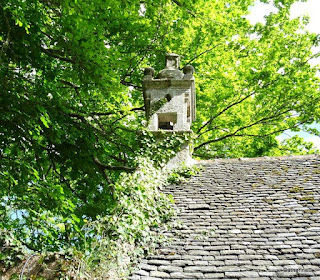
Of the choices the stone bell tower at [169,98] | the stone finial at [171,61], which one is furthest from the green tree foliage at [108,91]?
the stone finial at [171,61]

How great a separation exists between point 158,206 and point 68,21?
3.81 meters

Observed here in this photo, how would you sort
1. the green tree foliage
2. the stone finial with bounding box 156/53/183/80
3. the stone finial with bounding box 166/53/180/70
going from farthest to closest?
the stone finial with bounding box 166/53/180/70 → the stone finial with bounding box 156/53/183/80 → the green tree foliage

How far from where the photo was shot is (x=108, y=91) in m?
7.17

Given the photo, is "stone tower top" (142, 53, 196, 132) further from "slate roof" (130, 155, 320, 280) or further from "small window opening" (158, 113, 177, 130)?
"slate roof" (130, 155, 320, 280)

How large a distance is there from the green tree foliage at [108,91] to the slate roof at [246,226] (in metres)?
1.11

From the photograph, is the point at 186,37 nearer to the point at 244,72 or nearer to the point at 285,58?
the point at 244,72

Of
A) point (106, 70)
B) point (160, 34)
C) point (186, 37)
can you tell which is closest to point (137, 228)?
point (106, 70)

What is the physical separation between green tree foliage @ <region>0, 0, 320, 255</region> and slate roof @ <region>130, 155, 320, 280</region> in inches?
43.9

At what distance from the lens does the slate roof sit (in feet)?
12.4

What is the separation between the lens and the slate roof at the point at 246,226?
12.4 ft

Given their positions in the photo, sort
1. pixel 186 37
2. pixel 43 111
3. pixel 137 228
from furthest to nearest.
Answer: pixel 186 37 < pixel 43 111 < pixel 137 228

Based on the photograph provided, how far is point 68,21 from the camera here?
6.66m

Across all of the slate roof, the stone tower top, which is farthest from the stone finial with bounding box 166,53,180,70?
the slate roof

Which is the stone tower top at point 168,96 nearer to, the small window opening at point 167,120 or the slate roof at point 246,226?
the small window opening at point 167,120
